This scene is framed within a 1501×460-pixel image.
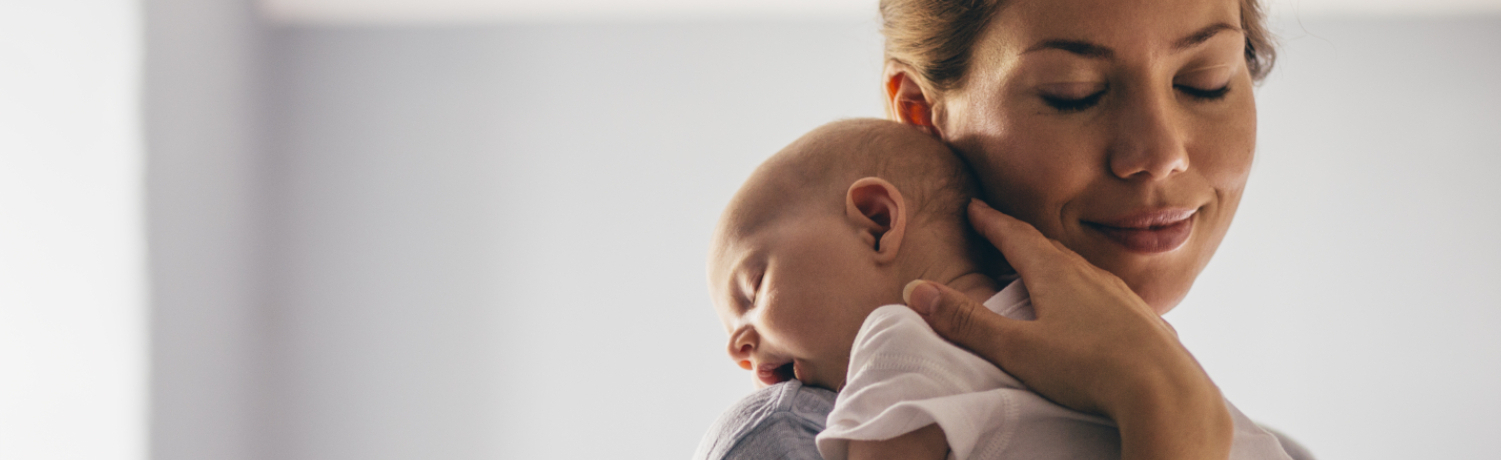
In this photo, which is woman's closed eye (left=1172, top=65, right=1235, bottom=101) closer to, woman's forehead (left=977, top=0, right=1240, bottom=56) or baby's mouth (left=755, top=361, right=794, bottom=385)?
woman's forehead (left=977, top=0, right=1240, bottom=56)

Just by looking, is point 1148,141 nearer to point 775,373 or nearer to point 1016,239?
point 1016,239

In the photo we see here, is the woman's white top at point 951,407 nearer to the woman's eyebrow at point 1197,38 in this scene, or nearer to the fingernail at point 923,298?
the fingernail at point 923,298

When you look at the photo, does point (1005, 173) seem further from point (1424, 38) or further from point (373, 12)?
point (1424, 38)

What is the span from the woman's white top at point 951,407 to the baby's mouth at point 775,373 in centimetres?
22

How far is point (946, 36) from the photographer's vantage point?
0.91 meters

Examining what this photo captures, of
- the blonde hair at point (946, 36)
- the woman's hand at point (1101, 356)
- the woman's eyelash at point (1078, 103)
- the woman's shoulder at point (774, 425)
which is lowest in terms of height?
the woman's shoulder at point (774, 425)

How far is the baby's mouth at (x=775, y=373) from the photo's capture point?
90 cm

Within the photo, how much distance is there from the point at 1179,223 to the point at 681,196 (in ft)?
7.67

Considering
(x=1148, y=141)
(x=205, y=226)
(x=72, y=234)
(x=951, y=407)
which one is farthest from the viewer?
(x=205, y=226)

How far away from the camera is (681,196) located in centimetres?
309

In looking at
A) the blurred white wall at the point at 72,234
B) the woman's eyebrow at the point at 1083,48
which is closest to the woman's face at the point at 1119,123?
the woman's eyebrow at the point at 1083,48

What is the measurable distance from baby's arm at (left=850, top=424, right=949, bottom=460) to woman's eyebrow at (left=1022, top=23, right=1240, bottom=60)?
34 centimetres

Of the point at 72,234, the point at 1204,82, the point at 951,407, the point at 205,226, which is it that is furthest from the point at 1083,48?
the point at 205,226

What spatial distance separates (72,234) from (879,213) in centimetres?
195
